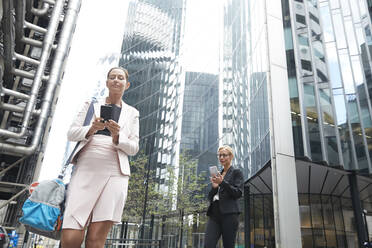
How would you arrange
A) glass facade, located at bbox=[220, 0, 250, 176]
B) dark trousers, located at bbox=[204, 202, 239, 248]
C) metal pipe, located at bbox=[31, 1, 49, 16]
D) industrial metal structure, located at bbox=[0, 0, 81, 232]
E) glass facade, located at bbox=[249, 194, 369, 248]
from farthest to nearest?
metal pipe, located at bbox=[31, 1, 49, 16] → industrial metal structure, located at bbox=[0, 0, 81, 232] → glass facade, located at bbox=[249, 194, 369, 248] → glass facade, located at bbox=[220, 0, 250, 176] → dark trousers, located at bbox=[204, 202, 239, 248]

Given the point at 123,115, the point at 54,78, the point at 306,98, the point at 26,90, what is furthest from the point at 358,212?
the point at 26,90

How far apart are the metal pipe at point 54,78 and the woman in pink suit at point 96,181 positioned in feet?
71.6

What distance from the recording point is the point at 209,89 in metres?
22.8

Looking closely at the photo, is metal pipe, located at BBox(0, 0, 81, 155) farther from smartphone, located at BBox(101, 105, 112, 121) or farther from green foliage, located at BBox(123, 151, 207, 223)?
smartphone, located at BBox(101, 105, 112, 121)

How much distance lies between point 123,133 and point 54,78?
23594 mm

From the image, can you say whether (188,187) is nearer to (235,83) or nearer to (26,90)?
(235,83)

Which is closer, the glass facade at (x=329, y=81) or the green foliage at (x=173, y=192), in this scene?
the glass facade at (x=329, y=81)

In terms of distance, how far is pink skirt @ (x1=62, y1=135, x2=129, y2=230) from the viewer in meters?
1.91

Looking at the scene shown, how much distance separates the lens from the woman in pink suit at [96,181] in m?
1.89

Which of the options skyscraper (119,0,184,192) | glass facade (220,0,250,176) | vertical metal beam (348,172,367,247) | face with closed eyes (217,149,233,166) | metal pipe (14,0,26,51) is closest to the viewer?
face with closed eyes (217,149,233,166)

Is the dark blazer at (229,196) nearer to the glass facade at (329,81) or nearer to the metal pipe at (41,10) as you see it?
the glass facade at (329,81)

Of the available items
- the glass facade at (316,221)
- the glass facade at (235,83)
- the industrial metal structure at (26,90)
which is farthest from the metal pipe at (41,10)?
the glass facade at (316,221)

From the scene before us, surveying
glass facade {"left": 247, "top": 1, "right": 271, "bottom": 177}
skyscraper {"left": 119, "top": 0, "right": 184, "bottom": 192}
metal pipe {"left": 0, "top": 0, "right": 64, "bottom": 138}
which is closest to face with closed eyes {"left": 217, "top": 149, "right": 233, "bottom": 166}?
glass facade {"left": 247, "top": 1, "right": 271, "bottom": 177}

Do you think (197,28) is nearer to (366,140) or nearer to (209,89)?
→ (209,89)
